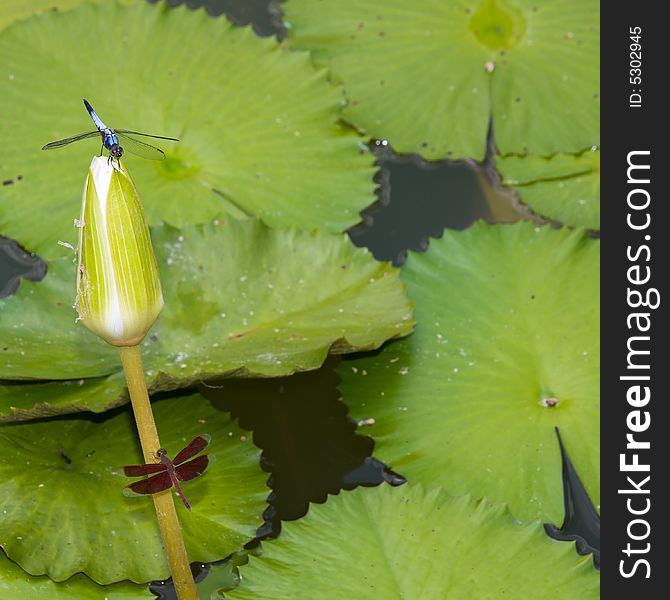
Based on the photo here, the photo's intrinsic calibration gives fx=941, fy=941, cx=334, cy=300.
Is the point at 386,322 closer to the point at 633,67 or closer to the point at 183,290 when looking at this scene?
the point at 183,290

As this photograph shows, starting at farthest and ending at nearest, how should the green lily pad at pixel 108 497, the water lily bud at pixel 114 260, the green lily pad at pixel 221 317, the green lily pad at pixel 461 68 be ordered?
1. the green lily pad at pixel 461 68
2. the green lily pad at pixel 221 317
3. the green lily pad at pixel 108 497
4. the water lily bud at pixel 114 260

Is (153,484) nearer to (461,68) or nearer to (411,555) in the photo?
(411,555)

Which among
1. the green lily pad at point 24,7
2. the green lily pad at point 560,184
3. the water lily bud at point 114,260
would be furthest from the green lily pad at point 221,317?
the green lily pad at point 24,7

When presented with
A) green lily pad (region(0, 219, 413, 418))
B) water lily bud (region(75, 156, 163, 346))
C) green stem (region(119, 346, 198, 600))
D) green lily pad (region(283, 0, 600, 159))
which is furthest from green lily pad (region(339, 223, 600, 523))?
water lily bud (region(75, 156, 163, 346))

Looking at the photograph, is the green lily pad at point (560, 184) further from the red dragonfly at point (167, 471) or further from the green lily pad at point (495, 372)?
the red dragonfly at point (167, 471)

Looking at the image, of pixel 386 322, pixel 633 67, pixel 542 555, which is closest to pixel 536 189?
pixel 633 67

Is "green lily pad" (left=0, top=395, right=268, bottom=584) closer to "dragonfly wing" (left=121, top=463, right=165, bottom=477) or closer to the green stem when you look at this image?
the green stem
